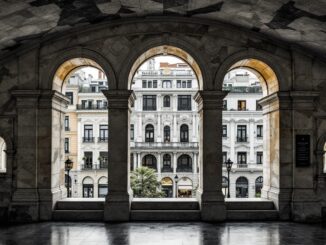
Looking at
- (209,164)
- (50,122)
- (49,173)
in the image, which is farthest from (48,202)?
(209,164)

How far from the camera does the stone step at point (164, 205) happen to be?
18969mm

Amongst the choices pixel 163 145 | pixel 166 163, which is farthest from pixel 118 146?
pixel 166 163

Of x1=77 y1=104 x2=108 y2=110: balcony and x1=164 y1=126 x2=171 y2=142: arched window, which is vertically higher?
x1=77 y1=104 x2=108 y2=110: balcony

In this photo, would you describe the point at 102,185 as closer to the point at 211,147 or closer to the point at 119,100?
the point at 119,100

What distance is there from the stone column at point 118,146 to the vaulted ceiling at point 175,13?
11.1 ft

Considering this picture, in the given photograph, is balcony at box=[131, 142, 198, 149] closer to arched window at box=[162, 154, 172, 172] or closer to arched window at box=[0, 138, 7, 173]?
arched window at box=[162, 154, 172, 172]

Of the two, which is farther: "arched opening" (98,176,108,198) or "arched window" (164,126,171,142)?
"arched window" (164,126,171,142)

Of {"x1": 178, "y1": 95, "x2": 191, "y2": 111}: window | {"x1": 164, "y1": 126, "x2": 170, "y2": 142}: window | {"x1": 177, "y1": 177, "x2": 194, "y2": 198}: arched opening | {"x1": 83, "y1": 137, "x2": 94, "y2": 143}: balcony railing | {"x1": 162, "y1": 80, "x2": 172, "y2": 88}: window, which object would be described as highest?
{"x1": 162, "y1": 80, "x2": 172, "y2": 88}: window

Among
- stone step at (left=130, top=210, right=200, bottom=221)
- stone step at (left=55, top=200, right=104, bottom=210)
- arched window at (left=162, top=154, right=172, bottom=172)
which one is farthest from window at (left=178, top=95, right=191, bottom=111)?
stone step at (left=130, top=210, right=200, bottom=221)

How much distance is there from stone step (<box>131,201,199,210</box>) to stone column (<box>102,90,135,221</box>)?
594mm

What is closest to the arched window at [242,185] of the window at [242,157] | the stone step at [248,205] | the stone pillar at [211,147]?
the window at [242,157]

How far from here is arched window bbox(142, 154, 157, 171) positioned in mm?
67125

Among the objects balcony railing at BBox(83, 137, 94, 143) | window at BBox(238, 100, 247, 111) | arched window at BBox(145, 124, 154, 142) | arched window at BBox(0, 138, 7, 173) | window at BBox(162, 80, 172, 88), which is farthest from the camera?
arched window at BBox(145, 124, 154, 142)

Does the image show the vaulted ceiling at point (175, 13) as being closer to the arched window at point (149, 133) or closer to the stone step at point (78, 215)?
the stone step at point (78, 215)
